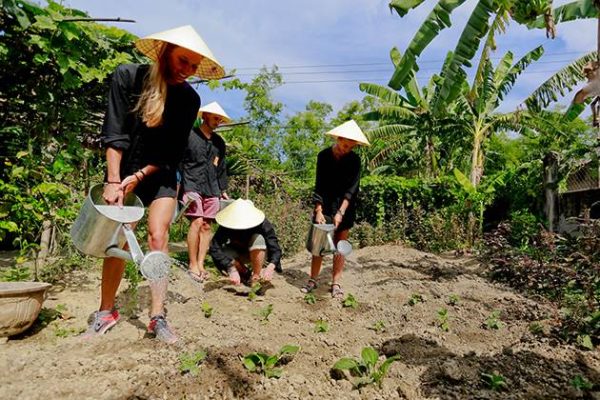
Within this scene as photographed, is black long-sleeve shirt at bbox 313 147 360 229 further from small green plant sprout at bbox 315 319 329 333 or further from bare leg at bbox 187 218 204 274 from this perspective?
small green plant sprout at bbox 315 319 329 333

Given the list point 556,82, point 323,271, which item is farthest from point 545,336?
point 556,82

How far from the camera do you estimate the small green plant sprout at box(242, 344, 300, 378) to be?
2.00m

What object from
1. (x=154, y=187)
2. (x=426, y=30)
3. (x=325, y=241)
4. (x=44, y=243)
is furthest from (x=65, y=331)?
(x=426, y=30)

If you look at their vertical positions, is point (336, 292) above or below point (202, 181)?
below

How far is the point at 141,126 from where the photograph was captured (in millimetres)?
2352

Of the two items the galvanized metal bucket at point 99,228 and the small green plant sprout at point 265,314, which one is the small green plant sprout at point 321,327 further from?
the galvanized metal bucket at point 99,228

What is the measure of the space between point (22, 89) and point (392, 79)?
12.0 feet

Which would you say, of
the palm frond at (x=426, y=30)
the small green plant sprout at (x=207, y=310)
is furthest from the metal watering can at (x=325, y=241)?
the palm frond at (x=426, y=30)

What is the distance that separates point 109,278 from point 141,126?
2.77 ft

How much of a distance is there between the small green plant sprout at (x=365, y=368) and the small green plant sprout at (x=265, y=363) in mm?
252

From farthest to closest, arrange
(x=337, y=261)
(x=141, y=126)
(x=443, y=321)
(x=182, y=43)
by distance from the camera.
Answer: (x=337, y=261), (x=443, y=321), (x=141, y=126), (x=182, y=43)

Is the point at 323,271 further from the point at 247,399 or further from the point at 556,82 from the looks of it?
the point at 556,82

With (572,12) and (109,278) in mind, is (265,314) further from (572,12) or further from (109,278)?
(572,12)

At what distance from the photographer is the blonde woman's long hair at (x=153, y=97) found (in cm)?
223
